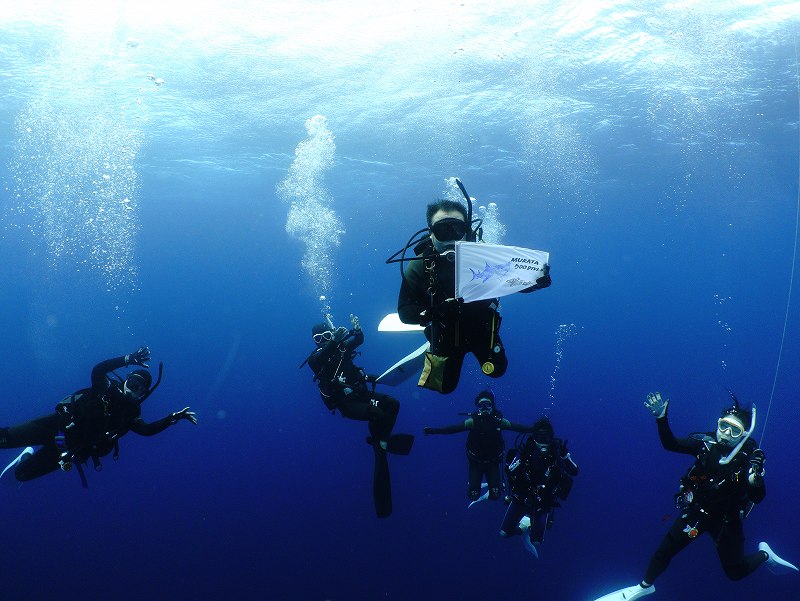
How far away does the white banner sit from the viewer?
11.4 feet

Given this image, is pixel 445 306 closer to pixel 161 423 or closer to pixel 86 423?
pixel 161 423

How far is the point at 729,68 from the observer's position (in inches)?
634

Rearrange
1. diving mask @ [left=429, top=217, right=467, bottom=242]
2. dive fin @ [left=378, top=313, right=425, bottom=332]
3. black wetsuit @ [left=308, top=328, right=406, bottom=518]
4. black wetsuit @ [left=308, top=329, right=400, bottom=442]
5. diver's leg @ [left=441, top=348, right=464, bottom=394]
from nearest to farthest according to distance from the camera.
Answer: diving mask @ [left=429, top=217, right=467, bottom=242], diver's leg @ [left=441, top=348, right=464, bottom=394], dive fin @ [left=378, top=313, right=425, bottom=332], black wetsuit @ [left=308, top=328, right=406, bottom=518], black wetsuit @ [left=308, top=329, right=400, bottom=442]

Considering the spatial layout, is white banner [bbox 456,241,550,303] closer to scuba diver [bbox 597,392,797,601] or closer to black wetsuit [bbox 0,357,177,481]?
scuba diver [bbox 597,392,797,601]

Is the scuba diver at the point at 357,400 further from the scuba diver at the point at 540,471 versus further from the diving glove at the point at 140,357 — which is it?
the diving glove at the point at 140,357

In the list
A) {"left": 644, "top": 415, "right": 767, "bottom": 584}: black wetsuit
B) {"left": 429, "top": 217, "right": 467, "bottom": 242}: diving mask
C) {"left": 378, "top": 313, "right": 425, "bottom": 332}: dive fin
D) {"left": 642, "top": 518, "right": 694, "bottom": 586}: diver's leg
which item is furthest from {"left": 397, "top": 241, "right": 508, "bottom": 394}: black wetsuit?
{"left": 642, "top": 518, "right": 694, "bottom": 586}: diver's leg

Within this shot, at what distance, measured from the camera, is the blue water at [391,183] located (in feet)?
35.6

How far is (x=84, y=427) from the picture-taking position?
279 inches

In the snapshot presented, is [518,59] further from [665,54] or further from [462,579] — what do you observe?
[462,579]

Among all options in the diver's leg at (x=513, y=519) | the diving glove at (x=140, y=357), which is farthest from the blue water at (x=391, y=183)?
the diving glove at (x=140, y=357)

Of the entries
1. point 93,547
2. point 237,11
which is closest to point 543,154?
point 237,11

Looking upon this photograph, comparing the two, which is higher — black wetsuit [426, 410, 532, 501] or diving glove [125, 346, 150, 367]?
diving glove [125, 346, 150, 367]

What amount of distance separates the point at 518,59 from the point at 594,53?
257cm

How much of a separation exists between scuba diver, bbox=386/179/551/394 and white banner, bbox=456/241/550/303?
0.55ft
